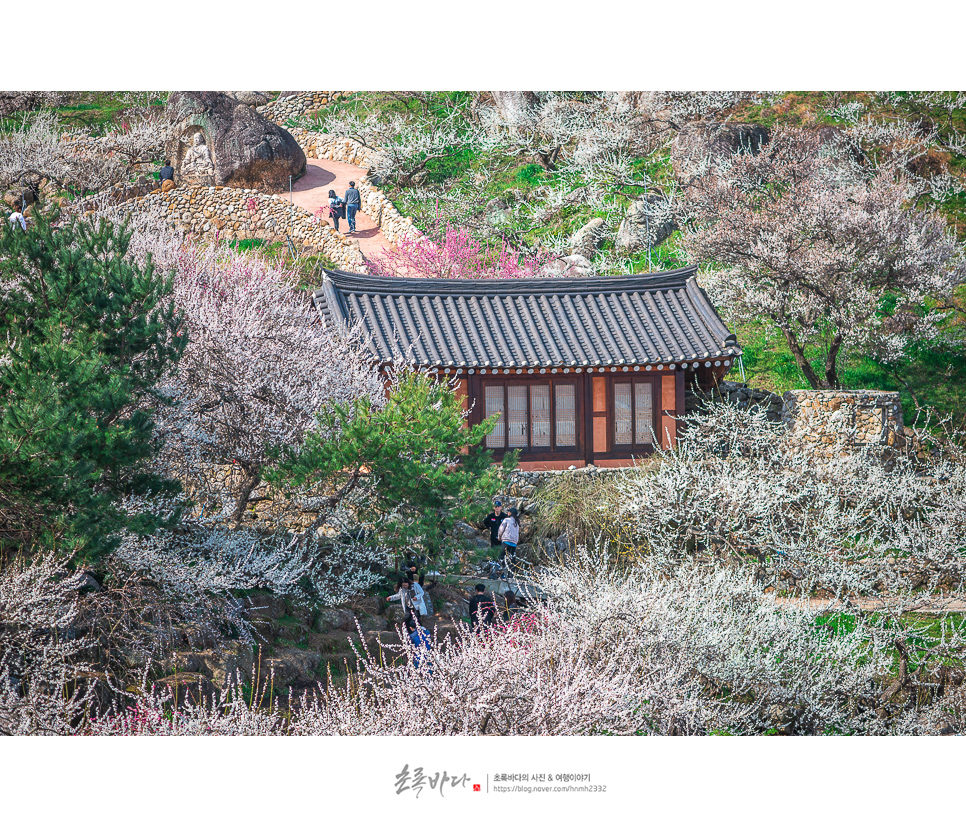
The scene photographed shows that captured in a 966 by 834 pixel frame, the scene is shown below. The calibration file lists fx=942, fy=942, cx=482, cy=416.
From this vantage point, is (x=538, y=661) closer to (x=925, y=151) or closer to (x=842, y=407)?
(x=842, y=407)

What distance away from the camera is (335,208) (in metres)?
23.7

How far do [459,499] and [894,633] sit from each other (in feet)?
15.8

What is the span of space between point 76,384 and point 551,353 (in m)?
8.38

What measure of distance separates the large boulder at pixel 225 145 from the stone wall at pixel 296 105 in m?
3.07

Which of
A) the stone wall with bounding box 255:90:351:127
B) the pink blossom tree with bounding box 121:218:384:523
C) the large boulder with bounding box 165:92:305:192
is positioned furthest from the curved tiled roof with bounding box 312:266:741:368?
the stone wall with bounding box 255:90:351:127

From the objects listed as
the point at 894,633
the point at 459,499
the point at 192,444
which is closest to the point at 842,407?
the point at 894,633

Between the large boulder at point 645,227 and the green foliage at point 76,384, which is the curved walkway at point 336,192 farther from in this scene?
the green foliage at point 76,384

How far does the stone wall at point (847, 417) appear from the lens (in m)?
15.7

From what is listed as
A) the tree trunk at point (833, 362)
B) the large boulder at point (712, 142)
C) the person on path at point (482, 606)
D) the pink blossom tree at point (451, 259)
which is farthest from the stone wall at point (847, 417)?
the large boulder at point (712, 142)

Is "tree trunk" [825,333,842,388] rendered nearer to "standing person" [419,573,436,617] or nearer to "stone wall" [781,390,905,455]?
"stone wall" [781,390,905,455]

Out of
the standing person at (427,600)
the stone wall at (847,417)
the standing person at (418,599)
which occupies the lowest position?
the standing person at (427,600)

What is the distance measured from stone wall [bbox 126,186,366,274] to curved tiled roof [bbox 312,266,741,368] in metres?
7.67

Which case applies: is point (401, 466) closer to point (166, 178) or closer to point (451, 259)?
point (451, 259)

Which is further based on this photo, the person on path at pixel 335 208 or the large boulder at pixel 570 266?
the person on path at pixel 335 208
